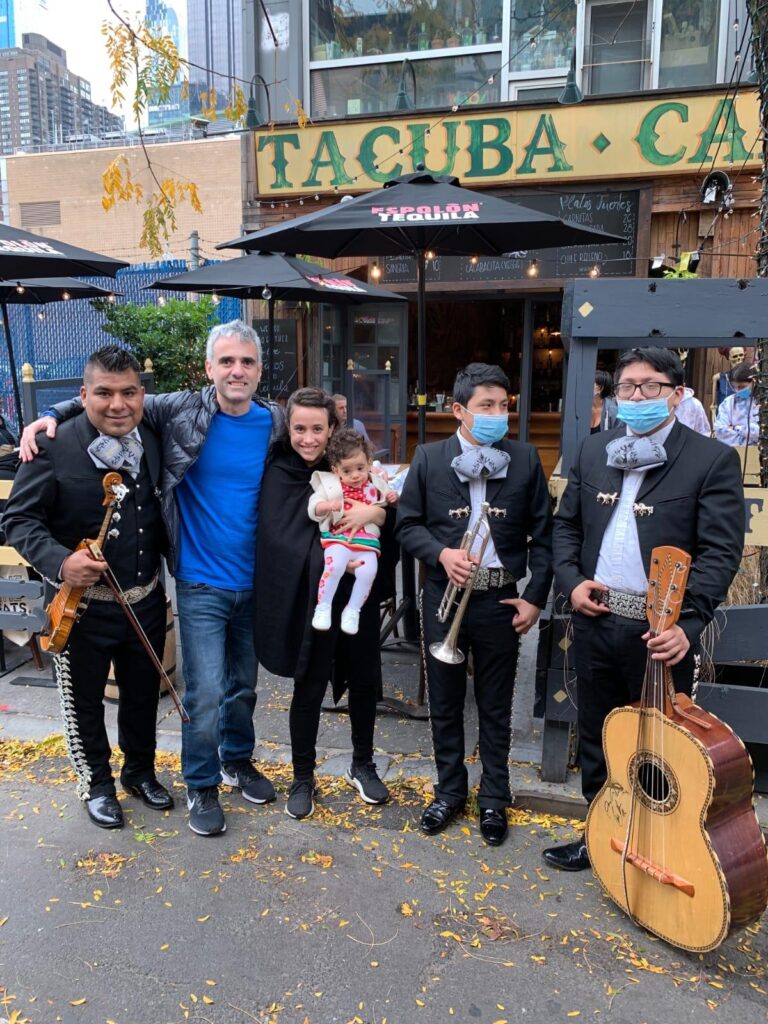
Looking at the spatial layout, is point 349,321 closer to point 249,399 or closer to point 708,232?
point 708,232

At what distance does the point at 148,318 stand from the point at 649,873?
8803mm

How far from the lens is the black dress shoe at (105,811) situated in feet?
11.2

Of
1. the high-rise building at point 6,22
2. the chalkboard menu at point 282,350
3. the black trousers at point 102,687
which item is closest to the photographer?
the black trousers at point 102,687

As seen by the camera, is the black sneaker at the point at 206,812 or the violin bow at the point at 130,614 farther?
the black sneaker at the point at 206,812

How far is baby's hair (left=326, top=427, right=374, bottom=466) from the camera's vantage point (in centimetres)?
330

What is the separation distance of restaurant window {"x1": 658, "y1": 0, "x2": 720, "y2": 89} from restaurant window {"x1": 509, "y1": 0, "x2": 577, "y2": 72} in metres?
1.12

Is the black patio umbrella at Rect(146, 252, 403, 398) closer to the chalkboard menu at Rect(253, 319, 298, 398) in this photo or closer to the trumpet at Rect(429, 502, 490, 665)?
the chalkboard menu at Rect(253, 319, 298, 398)

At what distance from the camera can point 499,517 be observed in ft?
10.6

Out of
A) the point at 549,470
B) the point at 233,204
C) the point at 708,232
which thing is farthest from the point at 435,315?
the point at 233,204

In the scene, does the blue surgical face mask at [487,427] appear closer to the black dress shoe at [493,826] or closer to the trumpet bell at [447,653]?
the trumpet bell at [447,653]

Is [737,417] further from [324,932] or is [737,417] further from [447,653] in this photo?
[324,932]

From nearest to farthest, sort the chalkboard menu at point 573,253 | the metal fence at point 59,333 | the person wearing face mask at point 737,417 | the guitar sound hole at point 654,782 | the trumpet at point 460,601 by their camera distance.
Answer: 1. the guitar sound hole at point 654,782
2. the trumpet at point 460,601
3. the person wearing face mask at point 737,417
4. the chalkboard menu at point 573,253
5. the metal fence at point 59,333

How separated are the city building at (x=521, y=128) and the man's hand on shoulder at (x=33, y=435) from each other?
692 centimetres

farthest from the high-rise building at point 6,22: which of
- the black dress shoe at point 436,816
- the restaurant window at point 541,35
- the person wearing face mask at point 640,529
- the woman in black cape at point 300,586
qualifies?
the restaurant window at point 541,35
